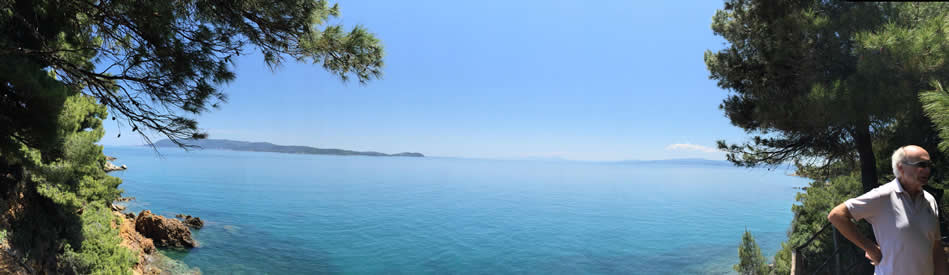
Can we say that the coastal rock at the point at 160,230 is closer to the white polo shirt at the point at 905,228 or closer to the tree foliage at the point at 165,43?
the tree foliage at the point at 165,43

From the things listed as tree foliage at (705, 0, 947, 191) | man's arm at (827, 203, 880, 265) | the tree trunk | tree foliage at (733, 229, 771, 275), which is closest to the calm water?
tree foliage at (733, 229, 771, 275)

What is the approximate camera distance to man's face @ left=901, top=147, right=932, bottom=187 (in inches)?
75.5

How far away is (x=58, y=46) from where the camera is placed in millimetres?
3547

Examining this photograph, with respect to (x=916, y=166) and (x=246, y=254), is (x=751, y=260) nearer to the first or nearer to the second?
(x=916, y=166)

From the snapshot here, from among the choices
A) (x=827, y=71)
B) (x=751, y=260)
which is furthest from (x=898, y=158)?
(x=751, y=260)

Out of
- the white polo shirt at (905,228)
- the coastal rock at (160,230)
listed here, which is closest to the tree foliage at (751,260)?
the white polo shirt at (905,228)

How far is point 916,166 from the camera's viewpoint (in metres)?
1.94

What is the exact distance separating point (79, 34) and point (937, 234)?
7.56 metres

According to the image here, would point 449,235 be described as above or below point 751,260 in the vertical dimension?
below

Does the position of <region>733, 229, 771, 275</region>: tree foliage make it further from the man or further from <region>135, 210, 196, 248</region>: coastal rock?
<region>135, 210, 196, 248</region>: coastal rock

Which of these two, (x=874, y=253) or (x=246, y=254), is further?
(x=246, y=254)

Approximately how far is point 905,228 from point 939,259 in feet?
0.88

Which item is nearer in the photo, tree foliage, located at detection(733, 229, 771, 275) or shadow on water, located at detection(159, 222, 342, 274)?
shadow on water, located at detection(159, 222, 342, 274)

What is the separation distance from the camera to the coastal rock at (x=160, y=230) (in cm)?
1366
